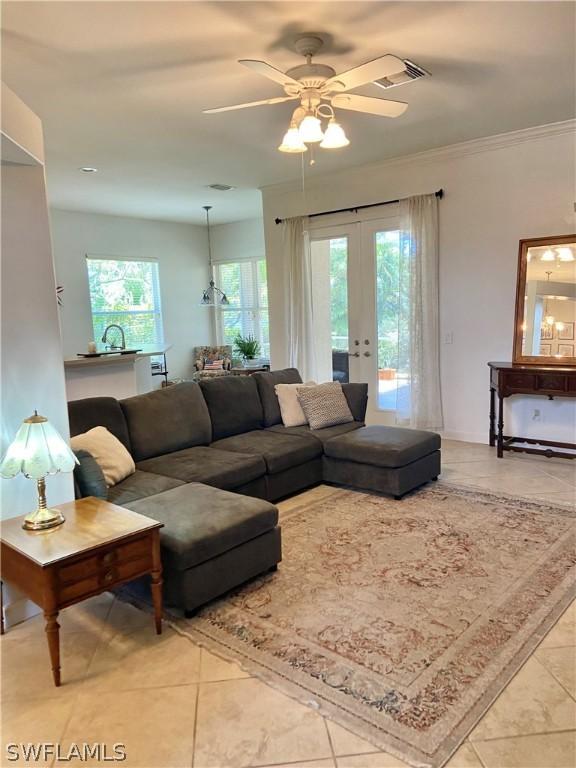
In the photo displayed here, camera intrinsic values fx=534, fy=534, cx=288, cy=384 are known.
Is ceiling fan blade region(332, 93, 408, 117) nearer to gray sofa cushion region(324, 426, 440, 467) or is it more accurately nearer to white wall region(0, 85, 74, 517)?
white wall region(0, 85, 74, 517)

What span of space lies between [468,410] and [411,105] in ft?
9.34

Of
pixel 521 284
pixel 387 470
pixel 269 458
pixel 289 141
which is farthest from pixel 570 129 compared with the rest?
pixel 269 458

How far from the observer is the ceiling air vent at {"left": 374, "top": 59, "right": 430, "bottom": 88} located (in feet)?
10.0

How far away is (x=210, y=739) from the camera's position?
5.83 feet

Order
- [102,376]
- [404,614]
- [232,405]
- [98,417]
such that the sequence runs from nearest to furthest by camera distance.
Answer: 1. [404,614]
2. [98,417]
3. [232,405]
4. [102,376]

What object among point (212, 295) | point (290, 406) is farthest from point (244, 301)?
point (290, 406)

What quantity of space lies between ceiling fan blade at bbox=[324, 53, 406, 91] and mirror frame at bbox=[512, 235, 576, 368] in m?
2.62

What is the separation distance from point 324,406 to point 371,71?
254cm

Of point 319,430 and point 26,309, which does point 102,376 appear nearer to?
point 319,430

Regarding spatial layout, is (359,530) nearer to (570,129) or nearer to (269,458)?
(269,458)

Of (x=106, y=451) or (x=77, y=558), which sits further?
(x=106, y=451)

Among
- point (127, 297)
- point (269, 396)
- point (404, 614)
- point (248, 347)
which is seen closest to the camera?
point (404, 614)

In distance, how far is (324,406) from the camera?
14.6 feet

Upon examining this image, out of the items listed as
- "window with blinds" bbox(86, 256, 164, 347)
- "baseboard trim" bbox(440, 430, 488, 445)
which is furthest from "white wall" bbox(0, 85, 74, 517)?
"window with blinds" bbox(86, 256, 164, 347)
